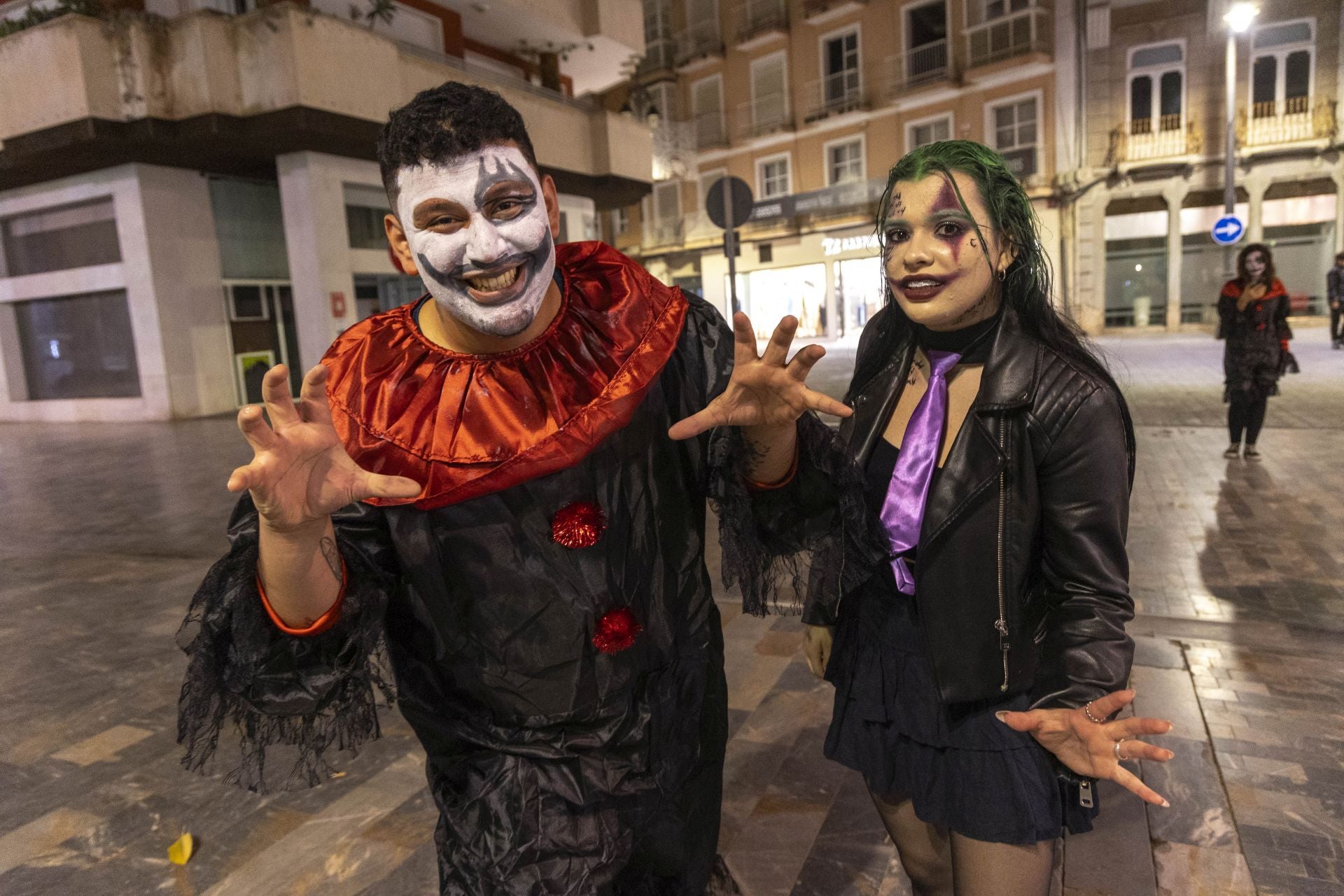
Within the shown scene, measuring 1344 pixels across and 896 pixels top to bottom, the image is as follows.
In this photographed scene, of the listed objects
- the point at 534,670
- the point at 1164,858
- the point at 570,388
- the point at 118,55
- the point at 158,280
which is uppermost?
the point at 118,55

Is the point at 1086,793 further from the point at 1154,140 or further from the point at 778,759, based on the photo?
the point at 1154,140

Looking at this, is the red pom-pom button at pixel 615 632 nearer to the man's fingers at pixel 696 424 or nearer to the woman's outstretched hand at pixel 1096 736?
the man's fingers at pixel 696 424

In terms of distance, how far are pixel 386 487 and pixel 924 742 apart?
44.6 inches

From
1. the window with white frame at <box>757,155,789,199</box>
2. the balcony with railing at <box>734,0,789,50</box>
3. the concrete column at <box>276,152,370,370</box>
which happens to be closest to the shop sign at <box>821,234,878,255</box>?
the window with white frame at <box>757,155,789,199</box>

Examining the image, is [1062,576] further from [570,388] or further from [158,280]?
[158,280]

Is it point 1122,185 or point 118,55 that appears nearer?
point 118,55

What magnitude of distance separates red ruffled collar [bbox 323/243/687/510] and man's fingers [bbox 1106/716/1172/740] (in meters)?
0.96

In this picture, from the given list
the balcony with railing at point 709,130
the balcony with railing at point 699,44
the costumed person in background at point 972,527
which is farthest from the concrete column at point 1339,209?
the costumed person in background at point 972,527

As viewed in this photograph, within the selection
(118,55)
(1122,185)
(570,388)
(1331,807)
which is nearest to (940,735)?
(570,388)

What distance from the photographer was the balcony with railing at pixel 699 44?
26672 mm

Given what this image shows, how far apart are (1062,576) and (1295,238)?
2442cm

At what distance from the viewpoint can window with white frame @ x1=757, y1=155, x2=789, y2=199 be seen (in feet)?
85.9

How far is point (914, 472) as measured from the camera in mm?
1691

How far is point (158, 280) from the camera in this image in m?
14.1
